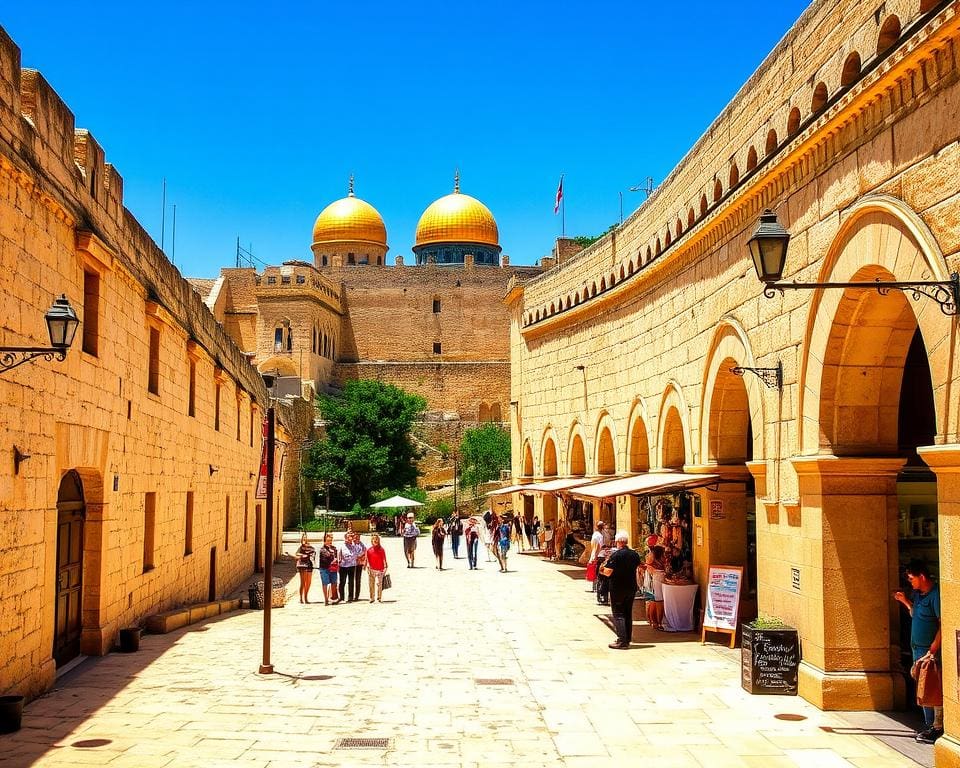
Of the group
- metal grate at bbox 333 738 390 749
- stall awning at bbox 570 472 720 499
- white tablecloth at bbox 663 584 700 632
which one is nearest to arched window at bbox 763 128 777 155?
stall awning at bbox 570 472 720 499

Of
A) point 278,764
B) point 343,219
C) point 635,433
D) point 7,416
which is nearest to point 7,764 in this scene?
point 278,764

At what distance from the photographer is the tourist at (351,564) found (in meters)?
17.0

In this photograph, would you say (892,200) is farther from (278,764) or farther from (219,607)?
(219,607)

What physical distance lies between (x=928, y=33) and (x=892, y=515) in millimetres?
4025

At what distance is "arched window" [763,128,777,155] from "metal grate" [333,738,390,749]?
6792 millimetres

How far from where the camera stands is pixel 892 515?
27.8ft

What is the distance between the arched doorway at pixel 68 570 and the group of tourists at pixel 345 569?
22.5 ft

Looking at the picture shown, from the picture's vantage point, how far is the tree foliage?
160 ft

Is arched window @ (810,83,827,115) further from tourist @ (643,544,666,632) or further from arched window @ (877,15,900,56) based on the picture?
tourist @ (643,544,666,632)

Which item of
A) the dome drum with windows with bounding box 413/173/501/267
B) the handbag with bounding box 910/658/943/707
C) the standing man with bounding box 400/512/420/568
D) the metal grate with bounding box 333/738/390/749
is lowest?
the metal grate with bounding box 333/738/390/749

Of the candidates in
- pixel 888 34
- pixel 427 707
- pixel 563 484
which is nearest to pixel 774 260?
pixel 888 34

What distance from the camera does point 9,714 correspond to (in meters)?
7.04

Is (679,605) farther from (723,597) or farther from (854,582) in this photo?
(854,582)

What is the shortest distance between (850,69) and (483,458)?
41.2m
